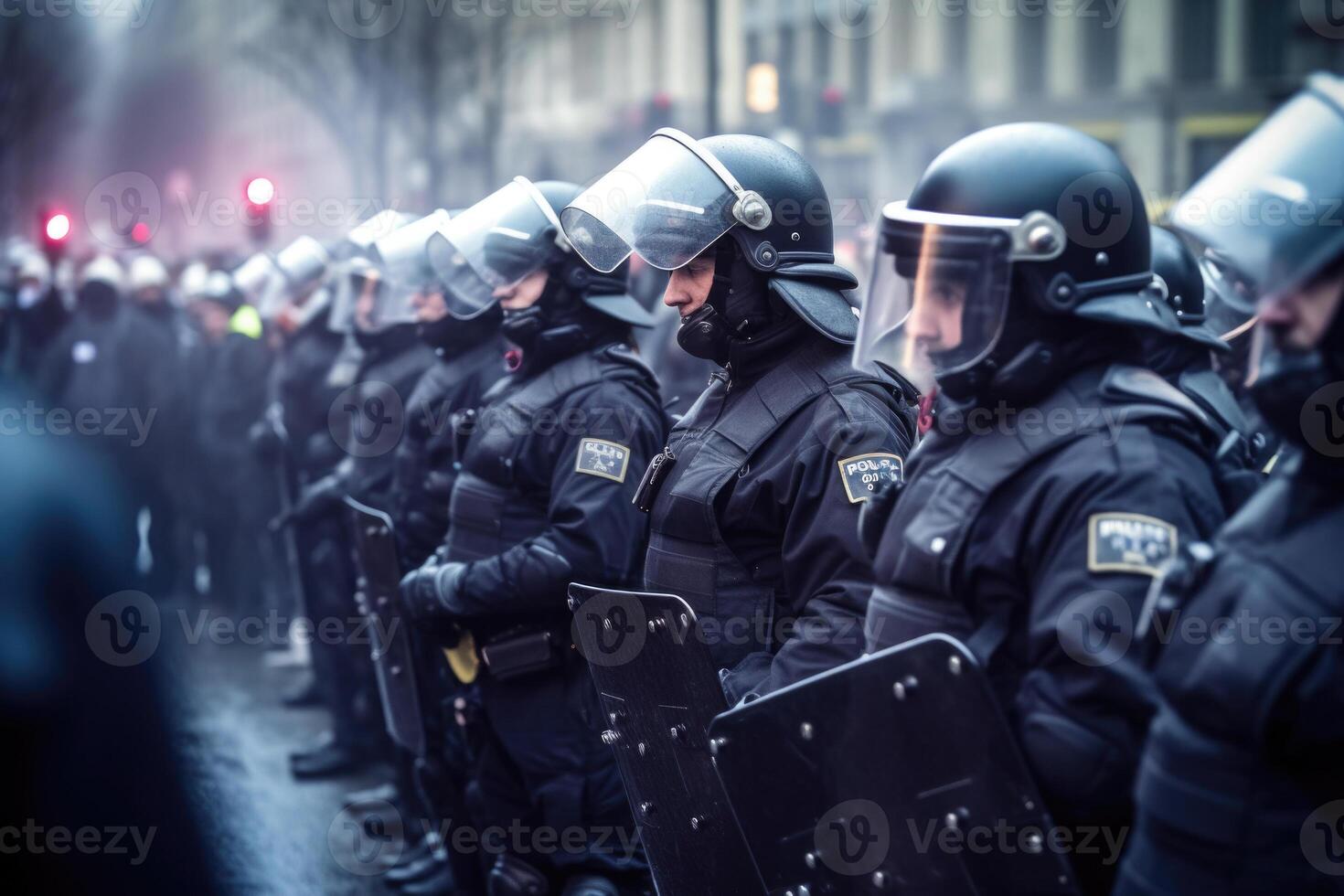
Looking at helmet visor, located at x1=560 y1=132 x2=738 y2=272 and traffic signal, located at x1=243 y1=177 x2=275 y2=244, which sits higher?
helmet visor, located at x1=560 y1=132 x2=738 y2=272

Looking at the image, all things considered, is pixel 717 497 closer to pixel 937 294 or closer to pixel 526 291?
pixel 937 294

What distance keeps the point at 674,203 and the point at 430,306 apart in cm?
237

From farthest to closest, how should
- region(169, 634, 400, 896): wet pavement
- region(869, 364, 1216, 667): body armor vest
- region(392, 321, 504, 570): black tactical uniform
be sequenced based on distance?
1. region(169, 634, 400, 896): wet pavement
2. region(392, 321, 504, 570): black tactical uniform
3. region(869, 364, 1216, 667): body armor vest

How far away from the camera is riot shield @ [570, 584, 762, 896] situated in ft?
10.5

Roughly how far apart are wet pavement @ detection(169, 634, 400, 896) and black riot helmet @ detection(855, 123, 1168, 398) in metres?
4.12

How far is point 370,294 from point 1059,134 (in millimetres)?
4499

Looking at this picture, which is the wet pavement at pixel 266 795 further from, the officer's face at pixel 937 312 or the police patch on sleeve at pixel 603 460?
the officer's face at pixel 937 312

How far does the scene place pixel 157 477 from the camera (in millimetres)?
11836

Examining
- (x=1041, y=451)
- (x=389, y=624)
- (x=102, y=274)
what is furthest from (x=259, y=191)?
Answer: (x=1041, y=451)

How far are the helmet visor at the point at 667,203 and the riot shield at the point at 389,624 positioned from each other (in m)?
1.75

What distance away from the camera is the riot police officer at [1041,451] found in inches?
93.5

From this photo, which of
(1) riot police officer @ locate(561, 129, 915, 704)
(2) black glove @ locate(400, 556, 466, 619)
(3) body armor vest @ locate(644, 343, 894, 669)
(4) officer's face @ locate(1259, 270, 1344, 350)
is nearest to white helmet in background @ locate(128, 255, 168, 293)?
(2) black glove @ locate(400, 556, 466, 619)

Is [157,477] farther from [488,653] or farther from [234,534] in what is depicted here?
[488,653]

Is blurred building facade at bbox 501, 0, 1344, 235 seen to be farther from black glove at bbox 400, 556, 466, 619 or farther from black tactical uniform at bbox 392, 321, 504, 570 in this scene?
black glove at bbox 400, 556, 466, 619
